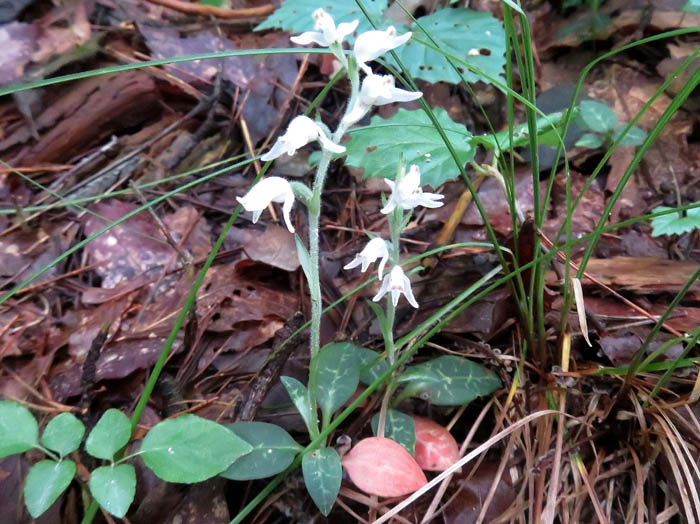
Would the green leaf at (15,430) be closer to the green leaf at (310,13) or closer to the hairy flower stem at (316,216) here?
the hairy flower stem at (316,216)

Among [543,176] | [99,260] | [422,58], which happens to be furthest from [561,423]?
[99,260]

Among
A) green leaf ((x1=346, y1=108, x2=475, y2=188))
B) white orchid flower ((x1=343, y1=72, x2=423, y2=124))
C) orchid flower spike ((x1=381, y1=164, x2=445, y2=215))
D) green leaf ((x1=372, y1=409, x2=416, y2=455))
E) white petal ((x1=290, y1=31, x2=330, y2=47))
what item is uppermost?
white petal ((x1=290, y1=31, x2=330, y2=47))

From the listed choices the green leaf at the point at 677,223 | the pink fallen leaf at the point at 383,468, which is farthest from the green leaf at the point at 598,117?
the pink fallen leaf at the point at 383,468

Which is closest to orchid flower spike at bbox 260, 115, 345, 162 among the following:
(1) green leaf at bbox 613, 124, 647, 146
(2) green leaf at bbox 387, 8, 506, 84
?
(2) green leaf at bbox 387, 8, 506, 84

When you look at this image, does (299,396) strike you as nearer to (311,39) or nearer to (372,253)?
(372,253)

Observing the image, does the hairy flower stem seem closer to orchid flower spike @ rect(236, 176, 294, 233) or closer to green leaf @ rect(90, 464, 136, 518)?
orchid flower spike @ rect(236, 176, 294, 233)
